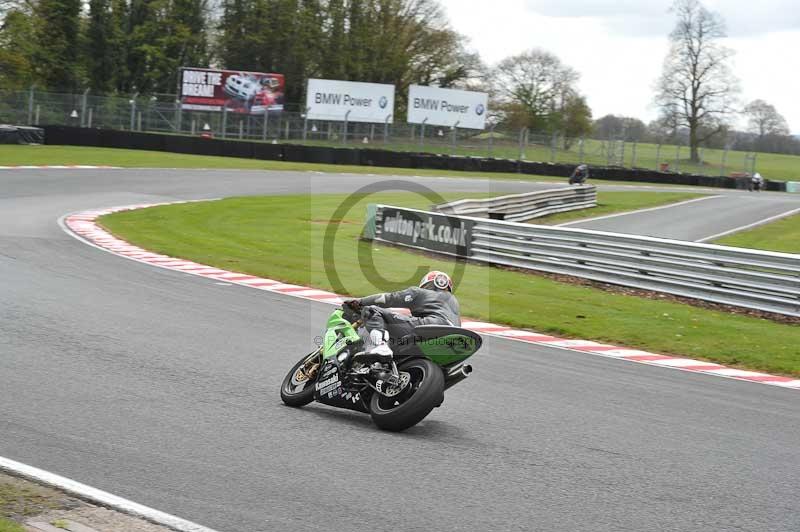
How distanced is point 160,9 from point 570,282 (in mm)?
52423

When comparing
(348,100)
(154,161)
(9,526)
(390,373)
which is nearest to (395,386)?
(390,373)

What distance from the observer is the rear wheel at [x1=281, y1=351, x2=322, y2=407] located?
7.95 m

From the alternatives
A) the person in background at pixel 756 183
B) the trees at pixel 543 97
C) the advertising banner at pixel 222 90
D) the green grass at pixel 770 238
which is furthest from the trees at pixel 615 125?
the green grass at pixel 770 238

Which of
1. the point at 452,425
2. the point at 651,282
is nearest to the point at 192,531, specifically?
the point at 452,425

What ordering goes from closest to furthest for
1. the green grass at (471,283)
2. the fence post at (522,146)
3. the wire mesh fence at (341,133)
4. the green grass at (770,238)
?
the green grass at (471,283) → the green grass at (770,238) → the wire mesh fence at (341,133) → the fence post at (522,146)

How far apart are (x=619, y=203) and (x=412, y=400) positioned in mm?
31280

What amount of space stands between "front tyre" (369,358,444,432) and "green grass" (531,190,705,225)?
21.6 m

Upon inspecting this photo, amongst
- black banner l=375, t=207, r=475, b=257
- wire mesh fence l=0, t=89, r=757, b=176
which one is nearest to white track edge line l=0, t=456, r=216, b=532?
black banner l=375, t=207, r=475, b=257

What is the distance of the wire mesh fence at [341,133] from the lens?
44.2 metres

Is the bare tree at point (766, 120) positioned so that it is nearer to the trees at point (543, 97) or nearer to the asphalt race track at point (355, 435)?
the trees at point (543, 97)

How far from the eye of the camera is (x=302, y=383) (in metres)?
8.10

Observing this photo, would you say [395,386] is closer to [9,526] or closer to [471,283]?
[9,526]

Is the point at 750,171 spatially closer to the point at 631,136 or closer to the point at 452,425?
the point at 631,136

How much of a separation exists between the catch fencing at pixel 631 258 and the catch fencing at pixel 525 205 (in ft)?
12.3
